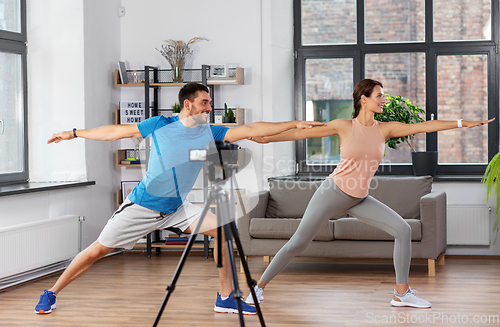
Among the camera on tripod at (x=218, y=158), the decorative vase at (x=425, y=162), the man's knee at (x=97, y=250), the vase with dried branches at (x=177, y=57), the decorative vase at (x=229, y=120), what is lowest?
the man's knee at (x=97, y=250)

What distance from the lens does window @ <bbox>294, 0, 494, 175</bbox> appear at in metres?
5.16

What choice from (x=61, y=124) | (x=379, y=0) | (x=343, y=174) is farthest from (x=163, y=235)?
(x=379, y=0)

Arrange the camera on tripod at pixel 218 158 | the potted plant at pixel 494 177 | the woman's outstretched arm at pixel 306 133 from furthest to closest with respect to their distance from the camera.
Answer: the potted plant at pixel 494 177 < the woman's outstretched arm at pixel 306 133 < the camera on tripod at pixel 218 158

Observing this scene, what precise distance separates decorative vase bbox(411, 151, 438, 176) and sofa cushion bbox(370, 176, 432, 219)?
417mm

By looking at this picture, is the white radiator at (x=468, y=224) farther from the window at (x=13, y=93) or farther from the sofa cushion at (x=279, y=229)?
the window at (x=13, y=93)

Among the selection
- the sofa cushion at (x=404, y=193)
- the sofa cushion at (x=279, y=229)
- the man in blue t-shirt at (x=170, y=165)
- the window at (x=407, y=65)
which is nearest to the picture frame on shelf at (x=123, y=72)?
the window at (x=407, y=65)

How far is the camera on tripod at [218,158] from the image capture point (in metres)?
2.19

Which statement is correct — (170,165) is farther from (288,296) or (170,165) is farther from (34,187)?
(34,187)

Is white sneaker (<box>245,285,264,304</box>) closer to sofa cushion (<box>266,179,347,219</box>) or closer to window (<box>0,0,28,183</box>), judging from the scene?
sofa cushion (<box>266,179,347,219</box>)

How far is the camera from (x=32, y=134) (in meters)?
4.71

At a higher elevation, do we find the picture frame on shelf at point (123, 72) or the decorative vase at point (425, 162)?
the picture frame on shelf at point (123, 72)

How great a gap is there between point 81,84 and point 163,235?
5.45ft

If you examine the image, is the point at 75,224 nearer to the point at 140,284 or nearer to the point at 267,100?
the point at 140,284

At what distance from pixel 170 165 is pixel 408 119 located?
8.75 feet
